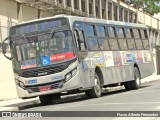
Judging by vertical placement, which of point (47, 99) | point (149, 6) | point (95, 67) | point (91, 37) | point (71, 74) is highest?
point (149, 6)

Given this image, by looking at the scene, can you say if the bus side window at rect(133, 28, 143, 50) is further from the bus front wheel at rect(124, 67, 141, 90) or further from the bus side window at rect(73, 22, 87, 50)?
the bus side window at rect(73, 22, 87, 50)

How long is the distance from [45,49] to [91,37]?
2748 mm

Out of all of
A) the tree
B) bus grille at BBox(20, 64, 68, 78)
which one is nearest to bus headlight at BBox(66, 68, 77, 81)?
bus grille at BBox(20, 64, 68, 78)

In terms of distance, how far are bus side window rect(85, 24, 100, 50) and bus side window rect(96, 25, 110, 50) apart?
0.42 m

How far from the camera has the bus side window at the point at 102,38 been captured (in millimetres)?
21781

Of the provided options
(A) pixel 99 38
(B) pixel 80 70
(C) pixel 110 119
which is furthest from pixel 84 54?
(C) pixel 110 119

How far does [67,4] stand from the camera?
126ft

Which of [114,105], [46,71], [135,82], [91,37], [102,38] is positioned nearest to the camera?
[114,105]

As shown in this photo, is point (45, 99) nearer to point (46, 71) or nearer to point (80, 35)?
point (46, 71)

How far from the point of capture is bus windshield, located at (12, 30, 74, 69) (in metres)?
18.8

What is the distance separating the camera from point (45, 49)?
1889 cm

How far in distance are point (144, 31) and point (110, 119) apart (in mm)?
17281

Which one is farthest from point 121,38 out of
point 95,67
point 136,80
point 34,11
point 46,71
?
point 34,11

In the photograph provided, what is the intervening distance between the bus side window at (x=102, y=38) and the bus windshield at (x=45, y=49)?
3.18 meters
